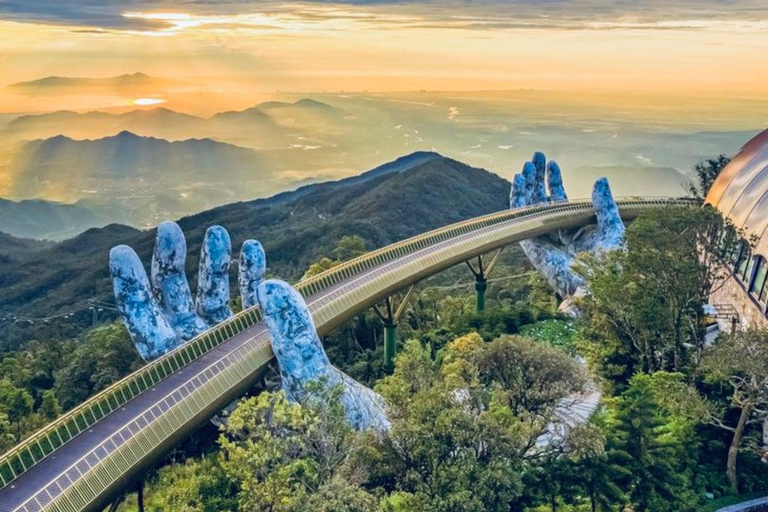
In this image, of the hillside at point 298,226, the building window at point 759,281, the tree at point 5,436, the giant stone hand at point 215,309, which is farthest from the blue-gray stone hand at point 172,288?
the hillside at point 298,226

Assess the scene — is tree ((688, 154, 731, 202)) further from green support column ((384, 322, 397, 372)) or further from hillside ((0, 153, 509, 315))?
hillside ((0, 153, 509, 315))

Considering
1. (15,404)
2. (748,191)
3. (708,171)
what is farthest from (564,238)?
(15,404)

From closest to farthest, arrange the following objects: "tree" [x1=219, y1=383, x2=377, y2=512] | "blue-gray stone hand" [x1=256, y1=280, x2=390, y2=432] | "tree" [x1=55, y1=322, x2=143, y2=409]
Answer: "tree" [x1=219, y1=383, x2=377, y2=512]
"blue-gray stone hand" [x1=256, y1=280, x2=390, y2=432]
"tree" [x1=55, y1=322, x2=143, y2=409]

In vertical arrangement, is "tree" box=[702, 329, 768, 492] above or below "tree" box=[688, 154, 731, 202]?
below

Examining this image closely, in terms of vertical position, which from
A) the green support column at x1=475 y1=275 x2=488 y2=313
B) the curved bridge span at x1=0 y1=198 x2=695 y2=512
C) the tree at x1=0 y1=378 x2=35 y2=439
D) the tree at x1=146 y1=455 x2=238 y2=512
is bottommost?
the tree at x1=0 y1=378 x2=35 y2=439

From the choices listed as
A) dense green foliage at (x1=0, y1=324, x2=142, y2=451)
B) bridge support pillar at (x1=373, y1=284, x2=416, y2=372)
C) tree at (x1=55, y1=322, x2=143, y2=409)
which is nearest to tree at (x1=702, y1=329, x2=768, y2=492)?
bridge support pillar at (x1=373, y1=284, x2=416, y2=372)

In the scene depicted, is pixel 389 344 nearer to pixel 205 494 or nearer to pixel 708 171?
pixel 205 494

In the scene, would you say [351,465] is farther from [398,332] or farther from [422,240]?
[398,332]

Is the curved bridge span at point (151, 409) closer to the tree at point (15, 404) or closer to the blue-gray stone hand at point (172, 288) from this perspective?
the blue-gray stone hand at point (172, 288)
